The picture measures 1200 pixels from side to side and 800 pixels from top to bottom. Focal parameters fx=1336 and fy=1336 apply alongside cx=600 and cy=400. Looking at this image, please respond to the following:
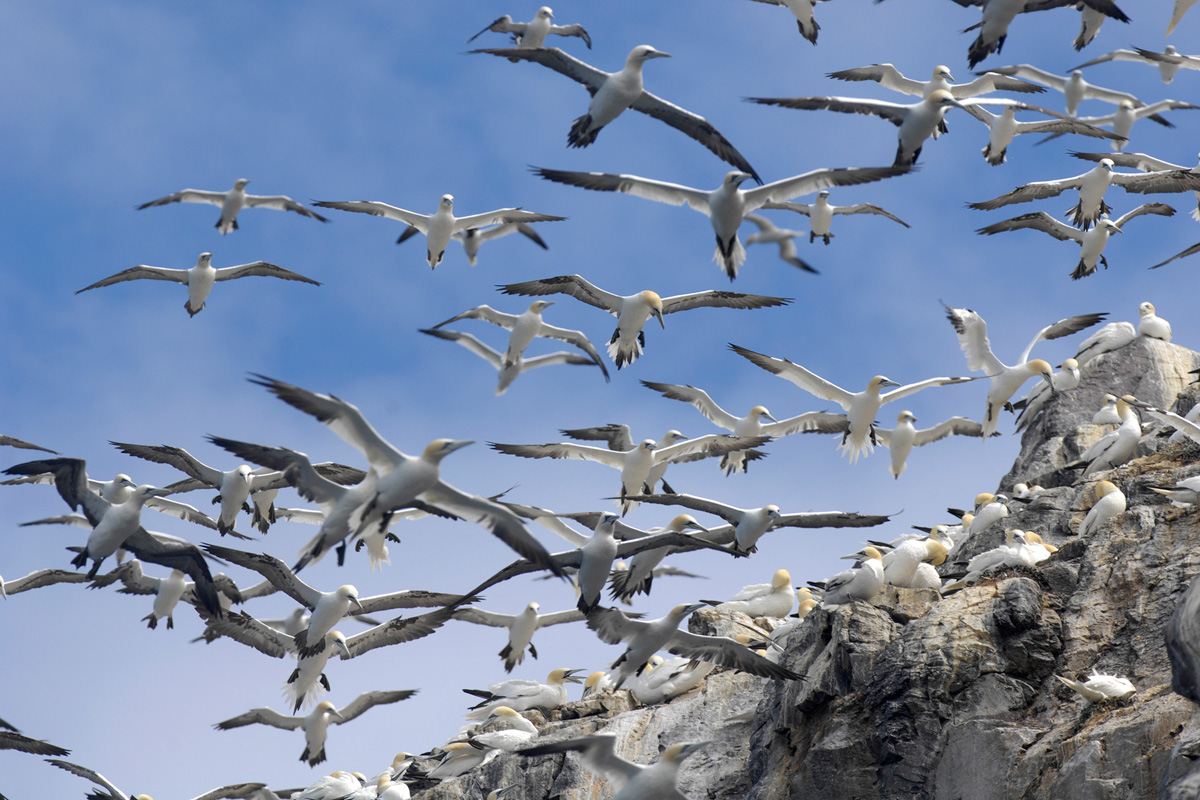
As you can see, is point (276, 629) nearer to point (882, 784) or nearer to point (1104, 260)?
point (882, 784)

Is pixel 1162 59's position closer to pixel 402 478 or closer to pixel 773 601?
pixel 773 601

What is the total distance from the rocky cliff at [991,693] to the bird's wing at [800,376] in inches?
241

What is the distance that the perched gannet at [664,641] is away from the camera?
14.6m

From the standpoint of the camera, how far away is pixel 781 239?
1520cm

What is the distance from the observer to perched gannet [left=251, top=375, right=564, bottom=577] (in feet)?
38.6

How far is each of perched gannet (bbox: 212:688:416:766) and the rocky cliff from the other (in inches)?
251

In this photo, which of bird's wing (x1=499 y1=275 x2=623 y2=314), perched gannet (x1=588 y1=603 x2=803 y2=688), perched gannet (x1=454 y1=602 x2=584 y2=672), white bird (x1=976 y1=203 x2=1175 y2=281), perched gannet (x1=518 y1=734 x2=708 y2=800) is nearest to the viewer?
perched gannet (x1=518 y1=734 x2=708 y2=800)

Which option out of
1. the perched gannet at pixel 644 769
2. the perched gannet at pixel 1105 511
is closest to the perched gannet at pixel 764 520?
the perched gannet at pixel 1105 511

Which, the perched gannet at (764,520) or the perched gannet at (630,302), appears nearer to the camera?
the perched gannet at (764,520)

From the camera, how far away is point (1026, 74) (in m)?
23.8

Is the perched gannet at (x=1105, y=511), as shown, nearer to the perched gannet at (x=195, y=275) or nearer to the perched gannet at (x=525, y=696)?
the perched gannet at (x=525, y=696)

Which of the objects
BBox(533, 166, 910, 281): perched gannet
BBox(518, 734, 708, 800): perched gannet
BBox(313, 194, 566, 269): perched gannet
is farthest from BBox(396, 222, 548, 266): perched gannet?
BBox(518, 734, 708, 800): perched gannet

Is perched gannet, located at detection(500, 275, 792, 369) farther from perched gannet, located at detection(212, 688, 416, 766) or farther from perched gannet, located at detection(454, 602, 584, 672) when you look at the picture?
perched gannet, located at detection(212, 688, 416, 766)

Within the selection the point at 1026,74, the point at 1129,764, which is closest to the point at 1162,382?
the point at 1026,74
